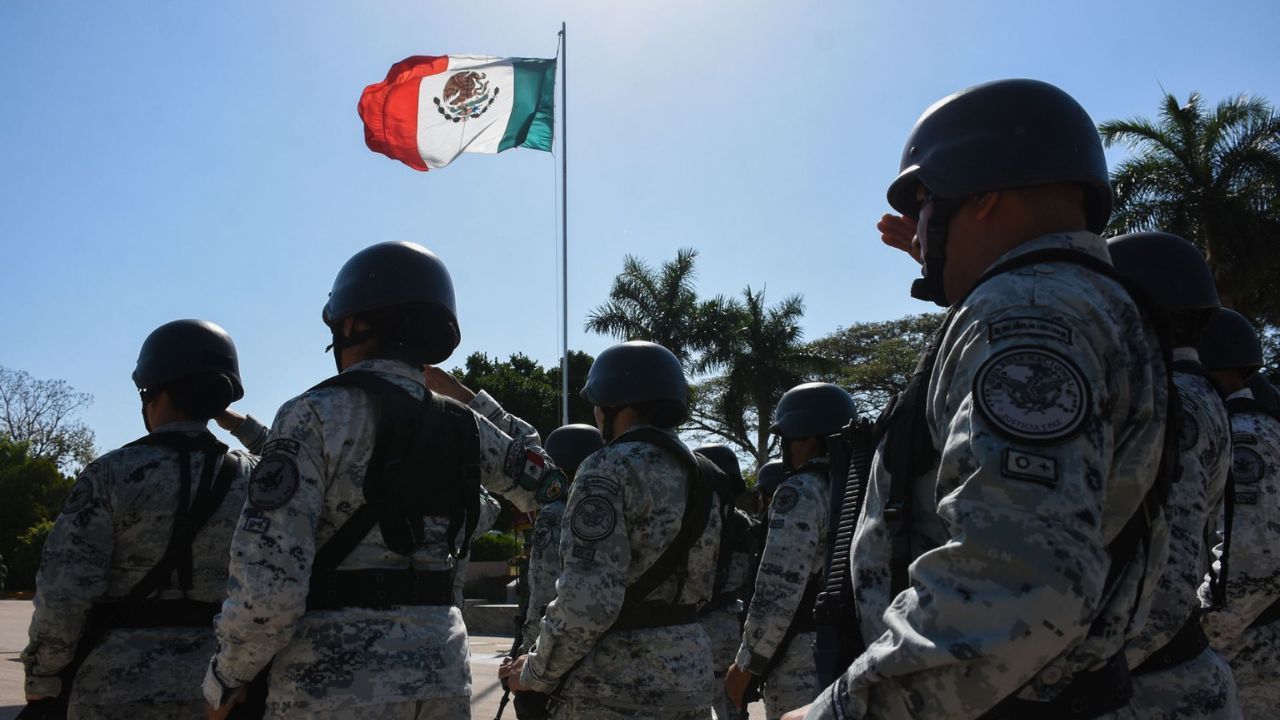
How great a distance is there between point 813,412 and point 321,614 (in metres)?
3.69

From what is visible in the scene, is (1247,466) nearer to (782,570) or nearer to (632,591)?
(782,570)

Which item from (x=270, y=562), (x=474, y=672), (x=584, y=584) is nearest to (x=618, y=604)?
(x=584, y=584)

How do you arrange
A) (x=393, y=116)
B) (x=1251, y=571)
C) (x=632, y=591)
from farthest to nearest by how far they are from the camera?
(x=393, y=116) < (x=632, y=591) < (x=1251, y=571)

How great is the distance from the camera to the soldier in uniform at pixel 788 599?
5.26 meters

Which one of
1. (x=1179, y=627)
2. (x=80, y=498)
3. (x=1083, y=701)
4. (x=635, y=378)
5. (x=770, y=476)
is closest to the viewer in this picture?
(x=1083, y=701)

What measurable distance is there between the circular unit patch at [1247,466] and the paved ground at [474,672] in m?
4.14

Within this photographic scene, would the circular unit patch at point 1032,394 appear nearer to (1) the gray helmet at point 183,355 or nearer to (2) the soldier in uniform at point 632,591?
(2) the soldier in uniform at point 632,591

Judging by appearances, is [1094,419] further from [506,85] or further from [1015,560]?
[506,85]

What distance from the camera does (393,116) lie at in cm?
1489


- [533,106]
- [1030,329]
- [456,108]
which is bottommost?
[1030,329]

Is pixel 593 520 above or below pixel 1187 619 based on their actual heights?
above

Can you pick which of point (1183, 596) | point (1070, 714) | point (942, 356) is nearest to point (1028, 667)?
point (1070, 714)

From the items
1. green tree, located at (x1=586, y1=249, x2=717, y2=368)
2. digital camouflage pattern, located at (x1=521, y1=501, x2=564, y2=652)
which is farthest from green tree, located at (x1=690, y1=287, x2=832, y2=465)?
digital camouflage pattern, located at (x1=521, y1=501, x2=564, y2=652)

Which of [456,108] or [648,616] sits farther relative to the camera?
[456,108]
